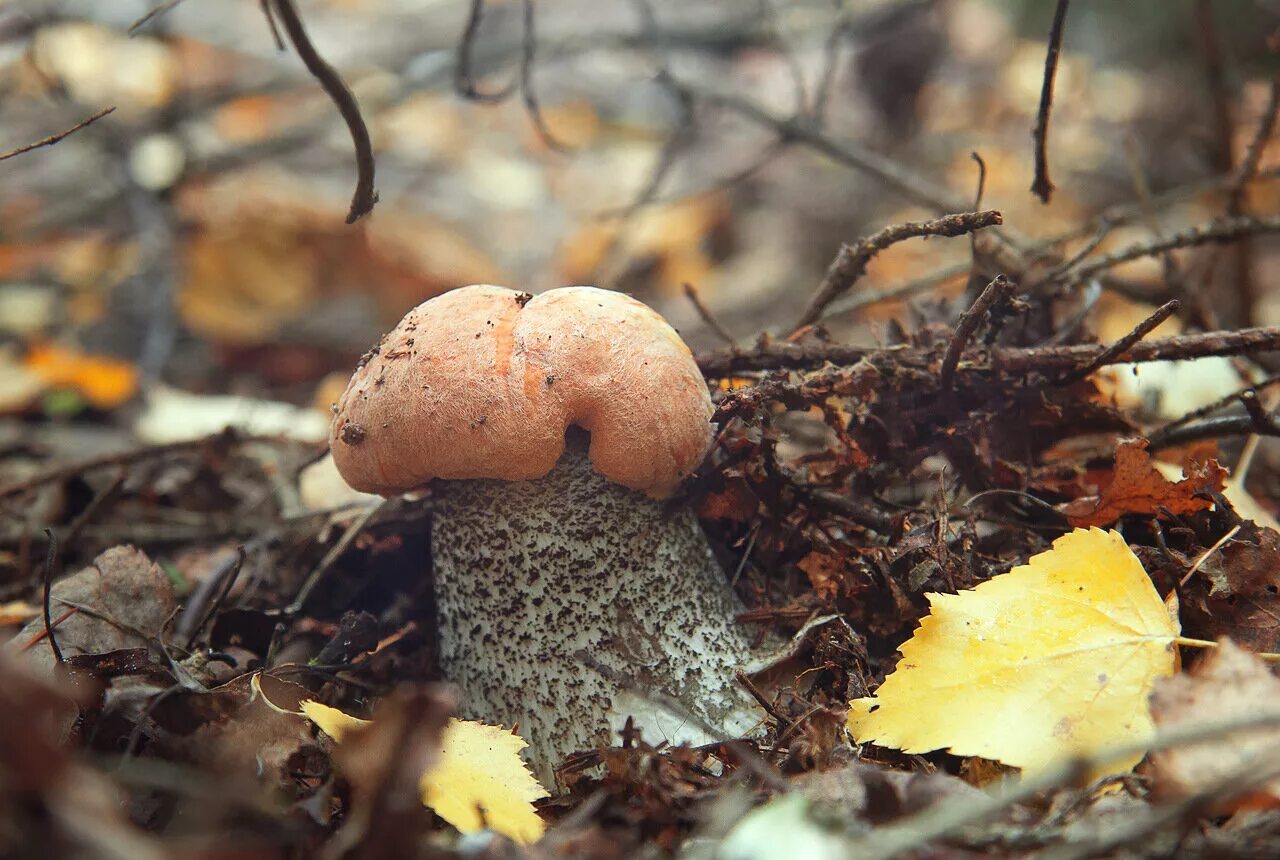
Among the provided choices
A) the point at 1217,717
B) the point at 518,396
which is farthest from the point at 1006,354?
the point at 518,396

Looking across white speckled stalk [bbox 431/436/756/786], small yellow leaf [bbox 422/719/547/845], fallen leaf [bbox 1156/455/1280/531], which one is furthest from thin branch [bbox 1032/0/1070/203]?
small yellow leaf [bbox 422/719/547/845]

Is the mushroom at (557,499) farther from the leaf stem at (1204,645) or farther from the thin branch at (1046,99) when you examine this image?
the thin branch at (1046,99)

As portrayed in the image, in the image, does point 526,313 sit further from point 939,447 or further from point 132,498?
point 132,498

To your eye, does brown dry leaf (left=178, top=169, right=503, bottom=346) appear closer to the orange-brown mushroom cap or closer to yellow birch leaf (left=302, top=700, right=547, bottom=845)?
the orange-brown mushroom cap

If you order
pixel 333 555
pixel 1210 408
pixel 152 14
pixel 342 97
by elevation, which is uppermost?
pixel 152 14

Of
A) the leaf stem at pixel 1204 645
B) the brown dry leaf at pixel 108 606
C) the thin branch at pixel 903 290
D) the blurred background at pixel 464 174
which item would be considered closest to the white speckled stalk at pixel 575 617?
the brown dry leaf at pixel 108 606

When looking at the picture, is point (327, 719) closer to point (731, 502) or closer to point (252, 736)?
point (252, 736)
